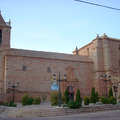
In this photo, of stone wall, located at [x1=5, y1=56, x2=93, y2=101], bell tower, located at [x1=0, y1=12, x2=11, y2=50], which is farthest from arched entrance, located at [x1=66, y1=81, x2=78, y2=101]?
bell tower, located at [x1=0, y1=12, x2=11, y2=50]

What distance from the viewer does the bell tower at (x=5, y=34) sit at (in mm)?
25375

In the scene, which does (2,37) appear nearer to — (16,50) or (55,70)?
(16,50)

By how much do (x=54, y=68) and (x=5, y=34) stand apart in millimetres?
7912

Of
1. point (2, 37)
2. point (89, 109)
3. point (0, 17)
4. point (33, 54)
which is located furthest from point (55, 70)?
point (89, 109)

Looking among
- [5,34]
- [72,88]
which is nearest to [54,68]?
[72,88]

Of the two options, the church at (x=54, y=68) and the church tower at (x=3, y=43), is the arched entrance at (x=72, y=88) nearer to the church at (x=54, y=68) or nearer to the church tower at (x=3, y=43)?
the church at (x=54, y=68)

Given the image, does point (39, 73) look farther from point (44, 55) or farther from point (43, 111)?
point (43, 111)

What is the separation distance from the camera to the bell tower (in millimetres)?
25375

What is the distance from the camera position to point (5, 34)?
25.8 metres

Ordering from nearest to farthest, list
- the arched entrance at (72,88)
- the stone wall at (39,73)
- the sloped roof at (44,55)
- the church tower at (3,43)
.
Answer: the stone wall at (39,73), the church tower at (3,43), the sloped roof at (44,55), the arched entrance at (72,88)

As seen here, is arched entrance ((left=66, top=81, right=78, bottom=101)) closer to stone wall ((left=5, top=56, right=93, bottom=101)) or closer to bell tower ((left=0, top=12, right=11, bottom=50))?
stone wall ((left=5, top=56, right=93, bottom=101))

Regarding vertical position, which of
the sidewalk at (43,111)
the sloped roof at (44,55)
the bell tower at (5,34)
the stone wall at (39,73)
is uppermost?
the bell tower at (5,34)

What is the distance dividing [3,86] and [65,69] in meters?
8.66

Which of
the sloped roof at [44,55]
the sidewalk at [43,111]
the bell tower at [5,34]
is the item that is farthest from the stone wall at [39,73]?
the sidewalk at [43,111]
